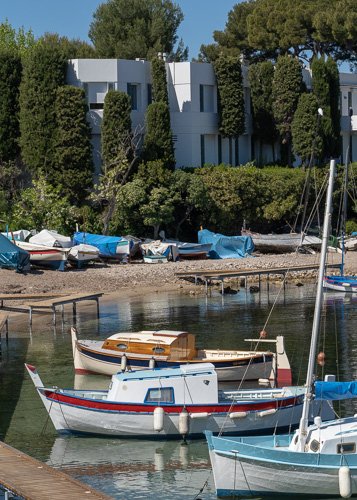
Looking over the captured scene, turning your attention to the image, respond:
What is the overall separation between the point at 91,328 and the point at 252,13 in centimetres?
6246

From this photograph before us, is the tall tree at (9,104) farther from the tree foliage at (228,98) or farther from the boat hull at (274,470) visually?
the boat hull at (274,470)

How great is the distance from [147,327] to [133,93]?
103 feet

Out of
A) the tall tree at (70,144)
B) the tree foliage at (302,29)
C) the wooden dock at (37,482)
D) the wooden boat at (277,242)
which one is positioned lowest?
the wooden dock at (37,482)

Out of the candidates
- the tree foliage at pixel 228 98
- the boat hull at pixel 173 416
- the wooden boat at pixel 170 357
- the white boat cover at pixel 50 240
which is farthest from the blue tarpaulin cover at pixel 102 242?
the boat hull at pixel 173 416

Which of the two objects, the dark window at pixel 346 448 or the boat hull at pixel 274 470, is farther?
the dark window at pixel 346 448

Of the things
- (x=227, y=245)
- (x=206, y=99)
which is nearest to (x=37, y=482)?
(x=227, y=245)

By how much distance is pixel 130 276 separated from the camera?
66750 mm

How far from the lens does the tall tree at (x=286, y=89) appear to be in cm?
8438

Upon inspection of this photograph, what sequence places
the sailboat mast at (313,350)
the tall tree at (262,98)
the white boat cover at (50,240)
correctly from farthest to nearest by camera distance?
1. the tall tree at (262,98)
2. the white boat cover at (50,240)
3. the sailboat mast at (313,350)

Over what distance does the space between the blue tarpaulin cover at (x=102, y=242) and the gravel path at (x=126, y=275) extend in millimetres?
890

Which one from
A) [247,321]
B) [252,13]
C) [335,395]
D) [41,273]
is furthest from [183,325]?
[252,13]

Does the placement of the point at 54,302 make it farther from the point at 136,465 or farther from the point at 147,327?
the point at 136,465

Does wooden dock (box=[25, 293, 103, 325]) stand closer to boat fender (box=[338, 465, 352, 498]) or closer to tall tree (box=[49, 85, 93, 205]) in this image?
tall tree (box=[49, 85, 93, 205])

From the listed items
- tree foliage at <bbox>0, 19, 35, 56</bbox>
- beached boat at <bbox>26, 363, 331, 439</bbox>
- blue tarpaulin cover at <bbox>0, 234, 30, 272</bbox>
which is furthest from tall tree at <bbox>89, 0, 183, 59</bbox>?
beached boat at <bbox>26, 363, 331, 439</bbox>
